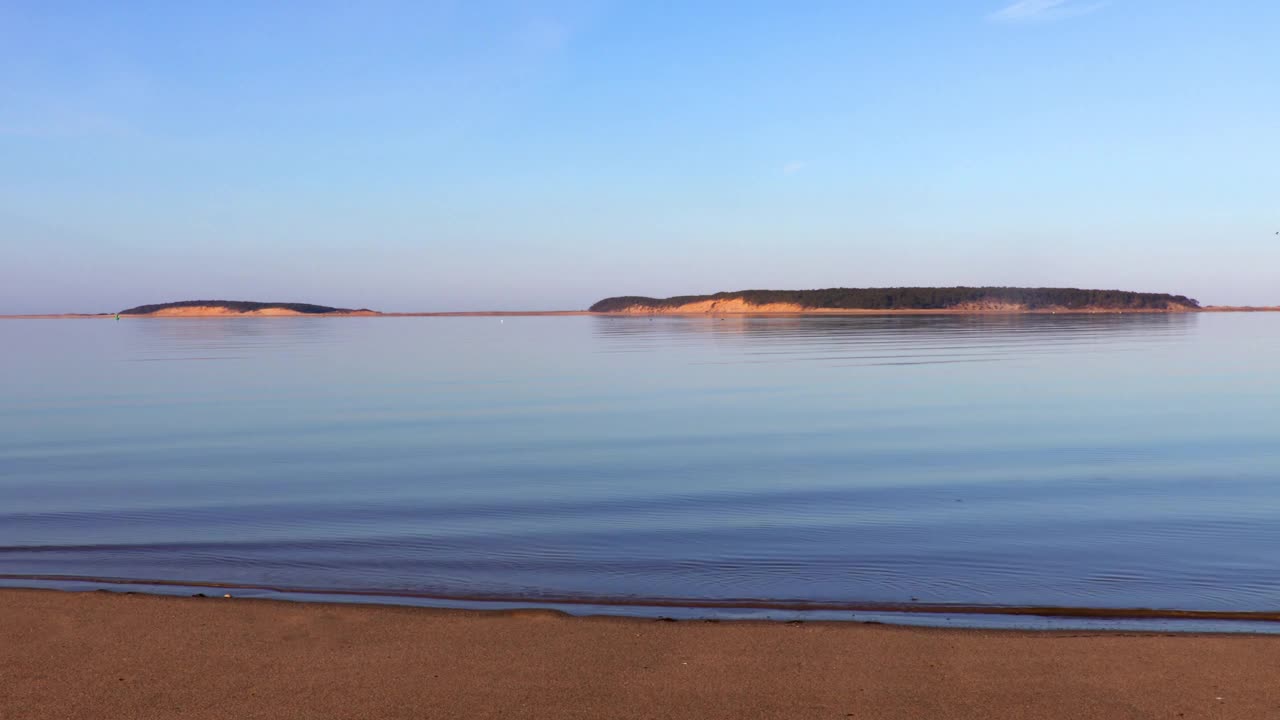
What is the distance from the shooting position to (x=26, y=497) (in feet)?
40.6

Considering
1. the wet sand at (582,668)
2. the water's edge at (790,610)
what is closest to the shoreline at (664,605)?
the water's edge at (790,610)

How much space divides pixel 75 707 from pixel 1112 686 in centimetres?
531

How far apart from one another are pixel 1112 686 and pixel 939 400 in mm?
18522

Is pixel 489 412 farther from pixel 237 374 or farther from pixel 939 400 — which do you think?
pixel 237 374

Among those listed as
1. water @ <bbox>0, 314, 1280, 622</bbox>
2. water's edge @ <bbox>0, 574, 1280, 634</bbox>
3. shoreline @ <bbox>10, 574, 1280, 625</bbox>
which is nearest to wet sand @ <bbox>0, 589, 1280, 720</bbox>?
water's edge @ <bbox>0, 574, 1280, 634</bbox>

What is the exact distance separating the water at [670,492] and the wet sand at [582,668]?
1309mm

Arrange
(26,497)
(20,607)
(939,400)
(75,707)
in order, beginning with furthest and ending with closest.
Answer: (939,400) → (26,497) → (20,607) → (75,707)

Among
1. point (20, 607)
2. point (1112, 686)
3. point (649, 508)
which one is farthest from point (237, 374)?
point (1112, 686)

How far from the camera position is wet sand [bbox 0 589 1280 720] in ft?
16.4

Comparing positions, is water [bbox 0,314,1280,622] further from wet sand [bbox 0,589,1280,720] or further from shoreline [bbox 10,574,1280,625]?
wet sand [bbox 0,589,1280,720]

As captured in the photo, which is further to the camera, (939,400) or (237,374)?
(237,374)

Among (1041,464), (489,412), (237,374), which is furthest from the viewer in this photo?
(237,374)

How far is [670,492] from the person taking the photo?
12414 mm

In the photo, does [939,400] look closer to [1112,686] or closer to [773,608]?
[773,608]
